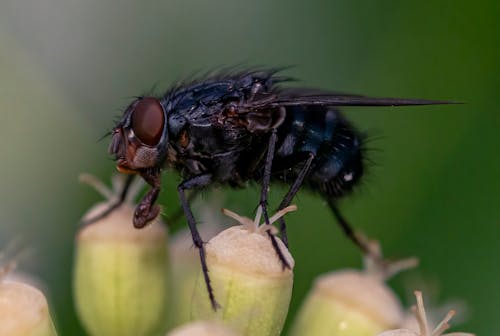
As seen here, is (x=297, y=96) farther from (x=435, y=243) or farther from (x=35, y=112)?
(x=35, y=112)

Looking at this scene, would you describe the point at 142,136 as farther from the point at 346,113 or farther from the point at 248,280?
the point at 346,113

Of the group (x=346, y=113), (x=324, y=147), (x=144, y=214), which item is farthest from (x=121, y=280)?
(x=346, y=113)

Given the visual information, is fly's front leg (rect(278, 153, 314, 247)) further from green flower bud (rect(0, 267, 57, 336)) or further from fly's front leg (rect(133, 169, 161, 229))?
green flower bud (rect(0, 267, 57, 336))

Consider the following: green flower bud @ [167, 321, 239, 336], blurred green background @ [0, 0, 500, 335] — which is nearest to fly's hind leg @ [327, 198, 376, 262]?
blurred green background @ [0, 0, 500, 335]

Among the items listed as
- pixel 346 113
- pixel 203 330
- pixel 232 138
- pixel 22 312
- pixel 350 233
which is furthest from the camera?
pixel 346 113

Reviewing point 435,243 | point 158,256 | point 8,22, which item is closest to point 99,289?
point 158,256

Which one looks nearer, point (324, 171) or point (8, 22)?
point (324, 171)
